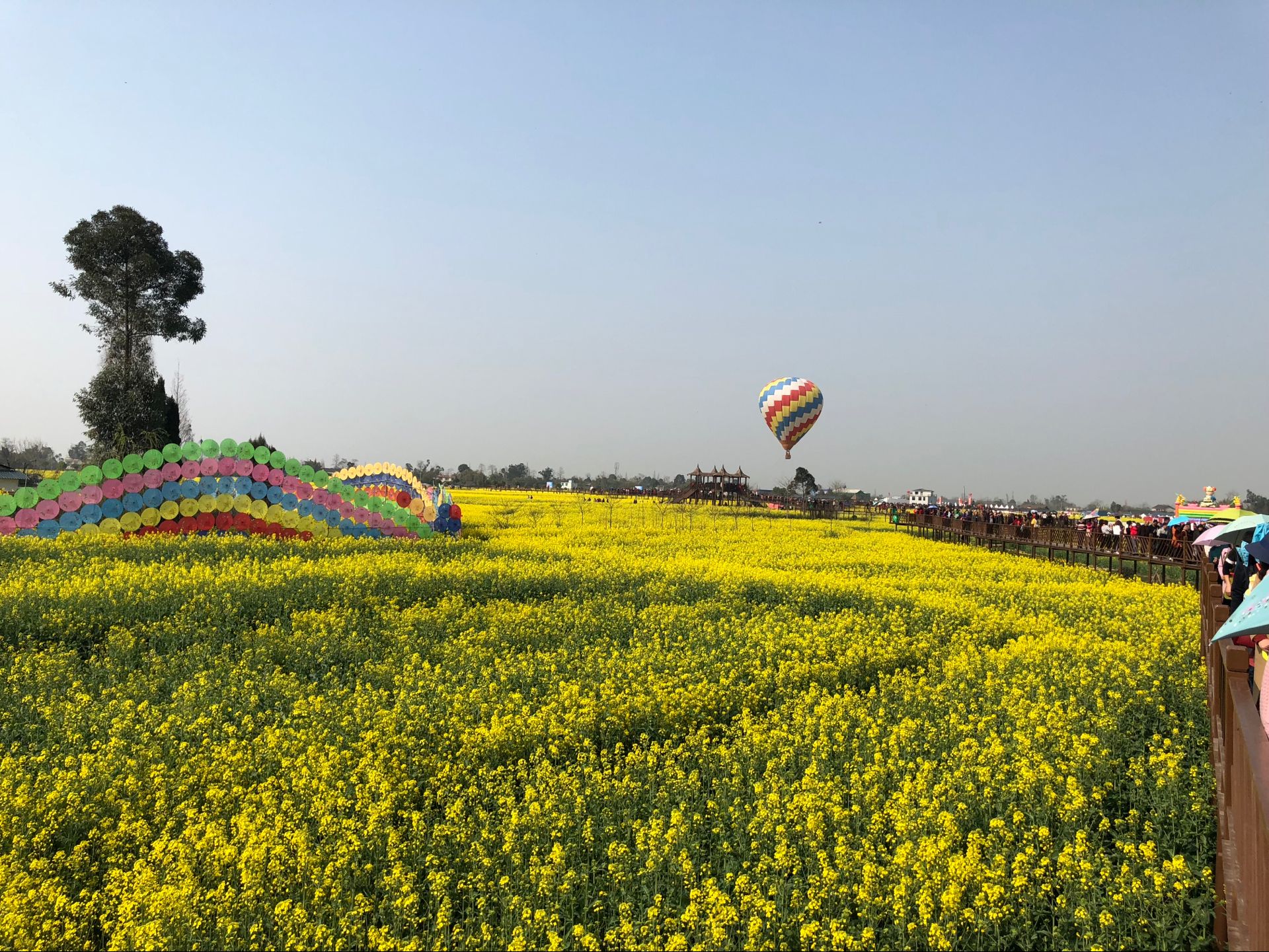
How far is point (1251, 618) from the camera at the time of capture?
3123 millimetres

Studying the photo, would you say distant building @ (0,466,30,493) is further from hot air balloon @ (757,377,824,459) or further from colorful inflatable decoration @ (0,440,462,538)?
hot air balloon @ (757,377,824,459)

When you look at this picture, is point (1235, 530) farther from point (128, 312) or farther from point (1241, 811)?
point (128, 312)

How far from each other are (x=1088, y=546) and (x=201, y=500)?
1025 inches

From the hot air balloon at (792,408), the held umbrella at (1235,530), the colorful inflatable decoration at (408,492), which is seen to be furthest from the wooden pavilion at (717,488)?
the held umbrella at (1235,530)

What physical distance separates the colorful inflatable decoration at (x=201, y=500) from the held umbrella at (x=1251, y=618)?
68.7 ft

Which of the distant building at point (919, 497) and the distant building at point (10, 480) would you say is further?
the distant building at point (919, 497)

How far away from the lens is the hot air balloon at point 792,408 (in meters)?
50.2

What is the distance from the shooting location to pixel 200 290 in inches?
1658

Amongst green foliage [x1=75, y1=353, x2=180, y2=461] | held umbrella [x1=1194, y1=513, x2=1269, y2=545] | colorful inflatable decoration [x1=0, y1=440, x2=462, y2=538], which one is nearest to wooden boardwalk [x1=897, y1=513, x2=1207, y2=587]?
held umbrella [x1=1194, y1=513, x2=1269, y2=545]

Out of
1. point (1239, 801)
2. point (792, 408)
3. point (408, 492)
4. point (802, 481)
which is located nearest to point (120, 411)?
point (408, 492)

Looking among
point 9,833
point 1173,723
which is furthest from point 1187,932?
point 9,833

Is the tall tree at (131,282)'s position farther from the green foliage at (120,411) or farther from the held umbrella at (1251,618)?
the held umbrella at (1251,618)

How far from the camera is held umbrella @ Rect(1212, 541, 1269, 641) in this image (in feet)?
9.57

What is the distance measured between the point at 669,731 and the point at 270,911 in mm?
4257
